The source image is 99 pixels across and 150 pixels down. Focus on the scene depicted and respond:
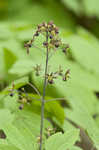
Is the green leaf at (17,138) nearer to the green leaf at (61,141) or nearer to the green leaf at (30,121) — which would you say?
the green leaf at (61,141)

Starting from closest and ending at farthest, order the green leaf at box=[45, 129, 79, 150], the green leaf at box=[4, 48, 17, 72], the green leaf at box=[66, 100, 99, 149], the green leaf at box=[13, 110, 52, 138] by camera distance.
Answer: the green leaf at box=[45, 129, 79, 150] → the green leaf at box=[66, 100, 99, 149] → the green leaf at box=[13, 110, 52, 138] → the green leaf at box=[4, 48, 17, 72]

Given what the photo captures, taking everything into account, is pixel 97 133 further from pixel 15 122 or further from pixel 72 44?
pixel 72 44

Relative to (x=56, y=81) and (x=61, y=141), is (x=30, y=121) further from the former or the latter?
(x=61, y=141)

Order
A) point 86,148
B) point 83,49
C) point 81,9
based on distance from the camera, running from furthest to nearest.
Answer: point 81,9 < point 83,49 < point 86,148

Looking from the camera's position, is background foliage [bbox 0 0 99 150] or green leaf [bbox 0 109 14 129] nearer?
background foliage [bbox 0 0 99 150]

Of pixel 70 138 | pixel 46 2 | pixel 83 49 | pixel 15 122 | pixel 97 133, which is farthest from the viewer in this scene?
pixel 46 2

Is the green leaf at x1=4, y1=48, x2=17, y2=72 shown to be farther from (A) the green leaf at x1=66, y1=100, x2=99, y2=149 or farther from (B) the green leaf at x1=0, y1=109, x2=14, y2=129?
(B) the green leaf at x1=0, y1=109, x2=14, y2=129

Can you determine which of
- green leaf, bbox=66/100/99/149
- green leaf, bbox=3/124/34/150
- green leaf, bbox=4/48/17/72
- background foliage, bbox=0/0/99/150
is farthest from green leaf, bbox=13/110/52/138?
green leaf, bbox=4/48/17/72

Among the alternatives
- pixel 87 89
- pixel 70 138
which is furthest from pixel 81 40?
pixel 70 138
